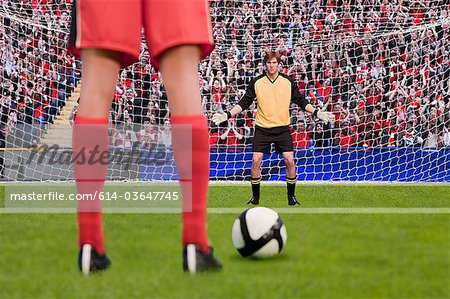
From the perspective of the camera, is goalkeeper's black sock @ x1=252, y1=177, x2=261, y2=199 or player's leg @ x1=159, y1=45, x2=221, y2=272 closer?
player's leg @ x1=159, y1=45, x2=221, y2=272

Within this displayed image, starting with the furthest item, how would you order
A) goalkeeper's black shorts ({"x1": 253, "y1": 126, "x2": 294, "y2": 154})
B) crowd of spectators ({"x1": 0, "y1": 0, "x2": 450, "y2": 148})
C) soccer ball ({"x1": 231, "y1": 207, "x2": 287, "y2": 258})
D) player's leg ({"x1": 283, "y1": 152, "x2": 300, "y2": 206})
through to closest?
1. crowd of spectators ({"x1": 0, "y1": 0, "x2": 450, "y2": 148})
2. goalkeeper's black shorts ({"x1": 253, "y1": 126, "x2": 294, "y2": 154})
3. player's leg ({"x1": 283, "y1": 152, "x2": 300, "y2": 206})
4. soccer ball ({"x1": 231, "y1": 207, "x2": 287, "y2": 258})

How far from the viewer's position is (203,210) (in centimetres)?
292

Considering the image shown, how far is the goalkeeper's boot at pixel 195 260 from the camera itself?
9.29 ft

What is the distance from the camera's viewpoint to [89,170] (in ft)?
9.80

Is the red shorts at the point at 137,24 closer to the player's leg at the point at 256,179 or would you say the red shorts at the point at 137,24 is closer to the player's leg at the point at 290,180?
the player's leg at the point at 290,180

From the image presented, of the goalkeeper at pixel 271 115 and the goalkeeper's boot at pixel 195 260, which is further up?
the goalkeeper at pixel 271 115

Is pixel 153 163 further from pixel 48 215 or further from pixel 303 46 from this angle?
pixel 48 215

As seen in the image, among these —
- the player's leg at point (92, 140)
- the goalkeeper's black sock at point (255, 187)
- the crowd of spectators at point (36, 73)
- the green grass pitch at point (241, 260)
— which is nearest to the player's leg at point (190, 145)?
the green grass pitch at point (241, 260)

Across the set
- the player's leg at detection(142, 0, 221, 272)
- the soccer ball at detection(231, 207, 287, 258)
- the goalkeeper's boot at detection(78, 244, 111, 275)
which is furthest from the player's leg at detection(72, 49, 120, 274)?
the soccer ball at detection(231, 207, 287, 258)

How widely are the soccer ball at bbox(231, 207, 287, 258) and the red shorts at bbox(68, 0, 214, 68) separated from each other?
986mm

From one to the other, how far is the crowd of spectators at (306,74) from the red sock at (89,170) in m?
7.25

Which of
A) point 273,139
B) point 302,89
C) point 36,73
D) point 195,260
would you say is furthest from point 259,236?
point 302,89

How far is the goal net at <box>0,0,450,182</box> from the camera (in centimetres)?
994

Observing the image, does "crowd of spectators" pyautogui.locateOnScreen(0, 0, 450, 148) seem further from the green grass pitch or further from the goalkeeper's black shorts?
the green grass pitch
